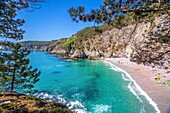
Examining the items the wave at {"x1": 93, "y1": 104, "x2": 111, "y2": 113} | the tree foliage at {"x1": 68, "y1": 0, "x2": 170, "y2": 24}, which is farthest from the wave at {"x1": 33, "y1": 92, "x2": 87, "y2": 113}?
the tree foliage at {"x1": 68, "y1": 0, "x2": 170, "y2": 24}

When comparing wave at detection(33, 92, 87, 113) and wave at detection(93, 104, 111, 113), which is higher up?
wave at detection(93, 104, 111, 113)

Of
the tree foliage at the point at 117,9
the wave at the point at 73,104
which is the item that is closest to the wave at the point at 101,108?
the wave at the point at 73,104

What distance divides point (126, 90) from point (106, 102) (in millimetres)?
6503

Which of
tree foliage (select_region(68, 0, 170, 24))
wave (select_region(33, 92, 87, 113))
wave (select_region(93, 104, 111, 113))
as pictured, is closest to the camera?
tree foliage (select_region(68, 0, 170, 24))

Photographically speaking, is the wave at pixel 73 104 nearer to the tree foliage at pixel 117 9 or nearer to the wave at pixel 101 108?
the wave at pixel 101 108

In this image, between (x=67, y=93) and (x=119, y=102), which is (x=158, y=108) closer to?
(x=119, y=102)

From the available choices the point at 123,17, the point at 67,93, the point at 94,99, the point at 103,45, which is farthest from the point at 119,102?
the point at 103,45

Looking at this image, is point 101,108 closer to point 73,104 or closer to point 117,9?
point 73,104

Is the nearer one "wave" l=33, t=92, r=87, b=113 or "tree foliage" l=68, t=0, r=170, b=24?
"tree foliage" l=68, t=0, r=170, b=24

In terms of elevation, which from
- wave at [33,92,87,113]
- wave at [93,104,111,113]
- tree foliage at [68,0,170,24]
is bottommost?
wave at [33,92,87,113]

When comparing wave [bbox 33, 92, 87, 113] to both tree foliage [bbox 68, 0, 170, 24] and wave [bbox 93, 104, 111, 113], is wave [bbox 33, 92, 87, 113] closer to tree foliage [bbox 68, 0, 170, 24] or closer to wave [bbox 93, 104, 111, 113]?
wave [bbox 93, 104, 111, 113]

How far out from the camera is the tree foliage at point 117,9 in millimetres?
6507

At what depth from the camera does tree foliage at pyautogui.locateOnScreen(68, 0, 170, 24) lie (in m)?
6.51

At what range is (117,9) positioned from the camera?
7.09 metres
